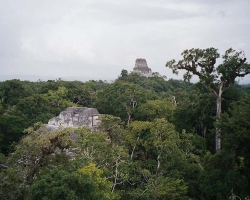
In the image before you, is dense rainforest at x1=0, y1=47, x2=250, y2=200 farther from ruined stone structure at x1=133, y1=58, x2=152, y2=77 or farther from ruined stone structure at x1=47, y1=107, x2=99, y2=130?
ruined stone structure at x1=133, y1=58, x2=152, y2=77

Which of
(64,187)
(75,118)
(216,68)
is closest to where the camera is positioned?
(64,187)

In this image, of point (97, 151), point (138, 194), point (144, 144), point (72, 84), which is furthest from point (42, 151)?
point (72, 84)

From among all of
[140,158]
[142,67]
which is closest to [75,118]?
[140,158]

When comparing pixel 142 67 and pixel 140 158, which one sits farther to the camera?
A: pixel 142 67

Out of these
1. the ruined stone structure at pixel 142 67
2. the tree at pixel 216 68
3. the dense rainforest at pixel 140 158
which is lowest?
the dense rainforest at pixel 140 158

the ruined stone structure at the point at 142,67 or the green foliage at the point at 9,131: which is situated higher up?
the ruined stone structure at the point at 142,67

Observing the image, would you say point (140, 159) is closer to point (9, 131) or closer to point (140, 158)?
point (140, 158)

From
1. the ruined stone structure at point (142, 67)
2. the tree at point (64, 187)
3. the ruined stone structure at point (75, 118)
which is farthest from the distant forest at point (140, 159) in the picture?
the ruined stone structure at point (142, 67)

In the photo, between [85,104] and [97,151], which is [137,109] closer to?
[97,151]

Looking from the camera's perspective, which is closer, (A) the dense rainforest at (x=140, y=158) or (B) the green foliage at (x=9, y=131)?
(A) the dense rainforest at (x=140, y=158)

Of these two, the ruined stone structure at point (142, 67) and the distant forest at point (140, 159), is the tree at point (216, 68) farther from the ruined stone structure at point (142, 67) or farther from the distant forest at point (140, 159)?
the ruined stone structure at point (142, 67)

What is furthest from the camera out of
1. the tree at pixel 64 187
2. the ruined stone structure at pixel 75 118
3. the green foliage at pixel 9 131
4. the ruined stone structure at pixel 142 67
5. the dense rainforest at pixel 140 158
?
the ruined stone structure at pixel 142 67

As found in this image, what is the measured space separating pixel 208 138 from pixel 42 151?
479 inches

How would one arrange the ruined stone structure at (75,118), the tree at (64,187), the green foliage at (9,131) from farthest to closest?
the ruined stone structure at (75,118) → the green foliage at (9,131) → the tree at (64,187)
